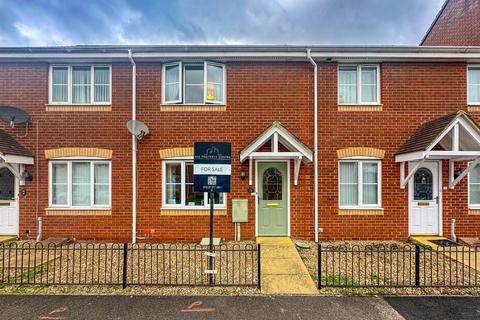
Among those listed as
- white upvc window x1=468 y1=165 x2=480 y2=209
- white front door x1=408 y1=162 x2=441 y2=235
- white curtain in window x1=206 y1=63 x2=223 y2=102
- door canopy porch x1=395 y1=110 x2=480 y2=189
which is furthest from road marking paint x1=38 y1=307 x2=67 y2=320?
white upvc window x1=468 y1=165 x2=480 y2=209

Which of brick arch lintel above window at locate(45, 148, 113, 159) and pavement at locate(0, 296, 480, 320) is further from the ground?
brick arch lintel above window at locate(45, 148, 113, 159)

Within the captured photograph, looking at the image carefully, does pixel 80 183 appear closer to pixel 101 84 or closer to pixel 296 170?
pixel 101 84

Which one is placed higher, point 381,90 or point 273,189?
point 381,90

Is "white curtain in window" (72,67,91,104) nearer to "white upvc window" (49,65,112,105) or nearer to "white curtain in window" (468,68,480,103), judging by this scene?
"white upvc window" (49,65,112,105)

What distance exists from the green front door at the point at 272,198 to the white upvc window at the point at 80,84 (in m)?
5.70

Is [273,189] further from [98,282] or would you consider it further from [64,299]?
[64,299]

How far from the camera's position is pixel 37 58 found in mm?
7602

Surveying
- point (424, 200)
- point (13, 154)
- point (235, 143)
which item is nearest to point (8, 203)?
point (13, 154)

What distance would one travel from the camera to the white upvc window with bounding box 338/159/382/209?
776cm

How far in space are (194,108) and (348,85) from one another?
519cm

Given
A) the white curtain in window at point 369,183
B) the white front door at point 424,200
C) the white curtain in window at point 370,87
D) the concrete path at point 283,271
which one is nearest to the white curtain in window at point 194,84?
the concrete path at point 283,271

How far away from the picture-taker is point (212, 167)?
197 inches

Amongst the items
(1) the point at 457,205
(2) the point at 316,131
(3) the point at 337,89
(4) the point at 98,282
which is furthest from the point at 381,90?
(4) the point at 98,282

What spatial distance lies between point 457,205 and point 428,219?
39.2 inches
